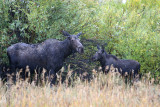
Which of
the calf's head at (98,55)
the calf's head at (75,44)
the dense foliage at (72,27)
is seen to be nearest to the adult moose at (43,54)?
the calf's head at (75,44)

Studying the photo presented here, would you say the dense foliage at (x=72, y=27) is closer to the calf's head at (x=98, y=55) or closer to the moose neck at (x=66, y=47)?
the calf's head at (x=98, y=55)

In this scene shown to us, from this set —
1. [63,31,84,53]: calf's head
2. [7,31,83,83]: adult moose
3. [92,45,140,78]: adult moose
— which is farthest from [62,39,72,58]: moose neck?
[92,45,140,78]: adult moose

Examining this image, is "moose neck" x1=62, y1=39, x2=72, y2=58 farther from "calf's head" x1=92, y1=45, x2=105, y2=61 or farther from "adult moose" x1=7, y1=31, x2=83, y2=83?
"calf's head" x1=92, y1=45, x2=105, y2=61

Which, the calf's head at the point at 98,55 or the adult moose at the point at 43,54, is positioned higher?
the adult moose at the point at 43,54

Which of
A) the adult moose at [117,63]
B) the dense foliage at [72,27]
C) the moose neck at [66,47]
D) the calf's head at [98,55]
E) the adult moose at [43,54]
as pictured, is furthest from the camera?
the adult moose at [117,63]

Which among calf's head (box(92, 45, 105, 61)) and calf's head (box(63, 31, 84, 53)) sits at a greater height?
calf's head (box(63, 31, 84, 53))

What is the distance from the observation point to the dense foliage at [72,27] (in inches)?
399

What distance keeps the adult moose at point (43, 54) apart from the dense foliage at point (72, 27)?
817 mm

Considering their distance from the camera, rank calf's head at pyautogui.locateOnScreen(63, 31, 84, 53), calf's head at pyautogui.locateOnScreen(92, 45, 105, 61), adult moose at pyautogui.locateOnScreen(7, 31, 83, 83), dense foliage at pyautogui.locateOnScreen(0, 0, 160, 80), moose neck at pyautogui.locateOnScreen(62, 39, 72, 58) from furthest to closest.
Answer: calf's head at pyautogui.locateOnScreen(92, 45, 105, 61)
dense foliage at pyautogui.locateOnScreen(0, 0, 160, 80)
moose neck at pyautogui.locateOnScreen(62, 39, 72, 58)
calf's head at pyautogui.locateOnScreen(63, 31, 84, 53)
adult moose at pyautogui.locateOnScreen(7, 31, 83, 83)

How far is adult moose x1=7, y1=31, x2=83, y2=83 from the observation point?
363 inches

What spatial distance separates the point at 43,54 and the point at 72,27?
2.19m

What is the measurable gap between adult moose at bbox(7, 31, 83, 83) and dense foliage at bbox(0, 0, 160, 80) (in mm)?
817

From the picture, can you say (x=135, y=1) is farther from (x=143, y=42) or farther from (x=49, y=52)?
(x=49, y=52)

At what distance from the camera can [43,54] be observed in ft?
31.4
